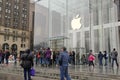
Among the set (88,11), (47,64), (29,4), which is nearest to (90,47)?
(88,11)

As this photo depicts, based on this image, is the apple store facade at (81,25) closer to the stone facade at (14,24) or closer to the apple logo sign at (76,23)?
the apple logo sign at (76,23)

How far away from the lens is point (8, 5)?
8725 cm

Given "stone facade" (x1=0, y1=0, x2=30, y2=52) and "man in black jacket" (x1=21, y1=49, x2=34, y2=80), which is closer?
"man in black jacket" (x1=21, y1=49, x2=34, y2=80)

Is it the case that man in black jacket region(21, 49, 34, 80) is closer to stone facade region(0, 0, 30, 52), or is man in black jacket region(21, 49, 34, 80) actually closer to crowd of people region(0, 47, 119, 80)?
crowd of people region(0, 47, 119, 80)

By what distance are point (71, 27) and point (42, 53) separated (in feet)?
37.9

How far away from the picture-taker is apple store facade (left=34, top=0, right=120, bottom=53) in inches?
1201


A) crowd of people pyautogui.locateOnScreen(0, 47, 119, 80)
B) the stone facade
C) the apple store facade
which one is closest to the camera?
crowd of people pyautogui.locateOnScreen(0, 47, 119, 80)

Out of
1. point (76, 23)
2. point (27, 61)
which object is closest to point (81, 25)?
point (76, 23)

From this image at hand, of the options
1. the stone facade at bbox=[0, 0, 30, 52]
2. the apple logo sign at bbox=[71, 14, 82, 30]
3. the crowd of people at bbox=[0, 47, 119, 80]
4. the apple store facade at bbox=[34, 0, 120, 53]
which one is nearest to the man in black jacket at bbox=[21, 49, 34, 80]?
the crowd of people at bbox=[0, 47, 119, 80]

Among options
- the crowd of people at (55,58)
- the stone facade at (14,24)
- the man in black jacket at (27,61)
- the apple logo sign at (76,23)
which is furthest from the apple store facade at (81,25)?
the stone facade at (14,24)

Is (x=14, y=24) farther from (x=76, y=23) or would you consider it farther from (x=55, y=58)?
(x=55, y=58)

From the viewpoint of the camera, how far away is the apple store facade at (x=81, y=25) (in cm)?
3050

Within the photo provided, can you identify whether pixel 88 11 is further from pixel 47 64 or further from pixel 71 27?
pixel 47 64

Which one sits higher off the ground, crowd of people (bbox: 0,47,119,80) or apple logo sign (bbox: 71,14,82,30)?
apple logo sign (bbox: 71,14,82,30)
